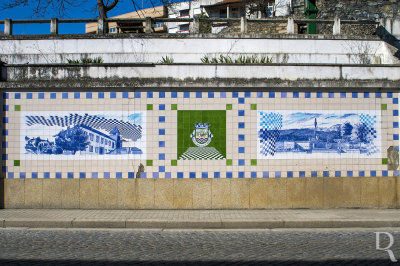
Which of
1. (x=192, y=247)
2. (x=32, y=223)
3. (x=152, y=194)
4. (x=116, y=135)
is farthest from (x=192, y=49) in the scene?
(x=192, y=247)

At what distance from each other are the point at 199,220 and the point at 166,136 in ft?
8.39

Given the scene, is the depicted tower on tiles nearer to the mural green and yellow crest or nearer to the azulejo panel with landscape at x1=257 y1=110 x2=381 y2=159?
the mural green and yellow crest

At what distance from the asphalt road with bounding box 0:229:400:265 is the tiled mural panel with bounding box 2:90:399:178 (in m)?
2.30

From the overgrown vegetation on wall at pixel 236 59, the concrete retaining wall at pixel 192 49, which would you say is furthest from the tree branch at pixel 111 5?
the overgrown vegetation on wall at pixel 236 59

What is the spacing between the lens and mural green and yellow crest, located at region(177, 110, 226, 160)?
10844 mm

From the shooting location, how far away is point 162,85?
1077 centimetres

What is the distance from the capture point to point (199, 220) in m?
9.23

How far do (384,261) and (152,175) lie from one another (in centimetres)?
596

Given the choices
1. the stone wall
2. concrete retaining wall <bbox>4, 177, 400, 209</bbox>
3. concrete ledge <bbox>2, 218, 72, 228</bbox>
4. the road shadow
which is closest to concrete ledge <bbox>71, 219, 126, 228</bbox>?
concrete ledge <bbox>2, 218, 72, 228</bbox>

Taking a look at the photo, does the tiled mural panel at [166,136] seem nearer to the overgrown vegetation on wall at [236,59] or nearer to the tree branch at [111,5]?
the overgrown vegetation on wall at [236,59]

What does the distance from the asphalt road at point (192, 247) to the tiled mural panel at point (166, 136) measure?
2.30 m

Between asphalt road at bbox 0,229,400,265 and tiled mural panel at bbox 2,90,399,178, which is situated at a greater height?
tiled mural panel at bbox 2,90,399,178

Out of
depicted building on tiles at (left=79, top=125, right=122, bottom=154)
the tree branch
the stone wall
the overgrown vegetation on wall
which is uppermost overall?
the stone wall

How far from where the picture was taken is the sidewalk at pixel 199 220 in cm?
914
